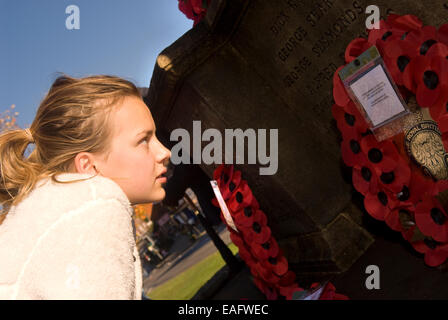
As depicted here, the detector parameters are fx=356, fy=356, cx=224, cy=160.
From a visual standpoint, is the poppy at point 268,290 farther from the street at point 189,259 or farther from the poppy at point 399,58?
the street at point 189,259

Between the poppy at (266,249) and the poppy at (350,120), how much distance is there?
127 cm

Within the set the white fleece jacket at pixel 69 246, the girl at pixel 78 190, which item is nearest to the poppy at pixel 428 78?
the girl at pixel 78 190

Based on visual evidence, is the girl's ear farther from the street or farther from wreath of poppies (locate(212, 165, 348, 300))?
the street

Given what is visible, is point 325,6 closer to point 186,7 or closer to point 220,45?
point 220,45

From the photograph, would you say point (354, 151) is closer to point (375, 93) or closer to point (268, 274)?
point (375, 93)

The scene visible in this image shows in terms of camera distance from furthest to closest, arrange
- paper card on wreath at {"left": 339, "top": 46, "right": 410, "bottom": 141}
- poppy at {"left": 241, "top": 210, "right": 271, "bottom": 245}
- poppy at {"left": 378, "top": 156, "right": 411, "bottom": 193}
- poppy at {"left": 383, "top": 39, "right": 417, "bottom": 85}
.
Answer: poppy at {"left": 241, "top": 210, "right": 271, "bottom": 245}
poppy at {"left": 378, "top": 156, "right": 411, "bottom": 193}
paper card on wreath at {"left": 339, "top": 46, "right": 410, "bottom": 141}
poppy at {"left": 383, "top": 39, "right": 417, "bottom": 85}

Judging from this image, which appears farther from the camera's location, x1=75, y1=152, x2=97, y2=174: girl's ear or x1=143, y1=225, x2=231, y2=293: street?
x1=143, y1=225, x2=231, y2=293: street

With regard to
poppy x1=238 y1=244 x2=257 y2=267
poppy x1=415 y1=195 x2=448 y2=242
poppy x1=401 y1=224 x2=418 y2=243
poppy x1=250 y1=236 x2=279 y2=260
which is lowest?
poppy x1=238 y1=244 x2=257 y2=267

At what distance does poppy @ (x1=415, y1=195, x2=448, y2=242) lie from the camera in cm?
191

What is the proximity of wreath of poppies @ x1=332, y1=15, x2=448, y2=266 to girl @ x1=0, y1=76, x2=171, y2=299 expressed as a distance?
135cm

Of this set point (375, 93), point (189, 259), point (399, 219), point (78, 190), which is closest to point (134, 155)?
point (78, 190)

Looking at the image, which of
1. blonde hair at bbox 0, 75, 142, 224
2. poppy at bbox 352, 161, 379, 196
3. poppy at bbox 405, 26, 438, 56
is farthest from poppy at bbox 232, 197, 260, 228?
blonde hair at bbox 0, 75, 142, 224
